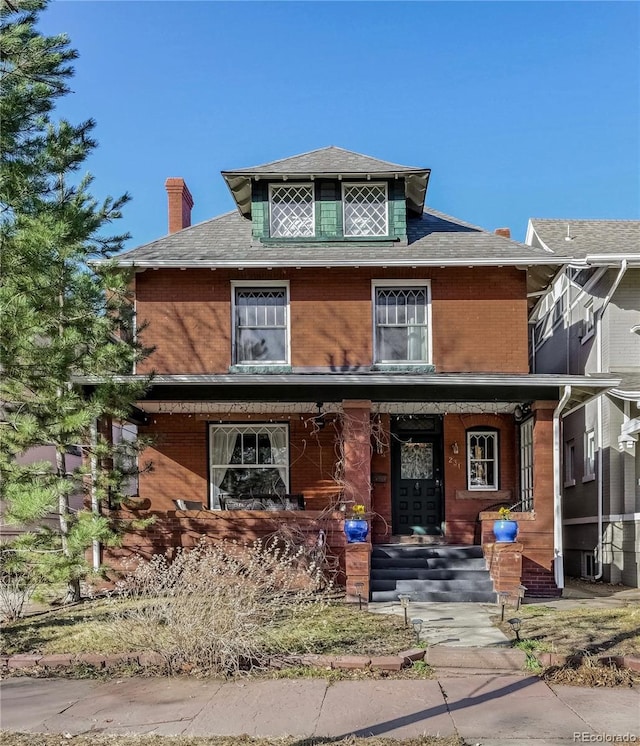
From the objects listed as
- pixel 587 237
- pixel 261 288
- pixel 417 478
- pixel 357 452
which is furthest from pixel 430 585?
pixel 587 237

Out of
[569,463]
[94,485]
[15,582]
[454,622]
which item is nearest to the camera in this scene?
[454,622]

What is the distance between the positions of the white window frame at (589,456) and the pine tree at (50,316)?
32.7ft

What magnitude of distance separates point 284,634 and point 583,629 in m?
3.71

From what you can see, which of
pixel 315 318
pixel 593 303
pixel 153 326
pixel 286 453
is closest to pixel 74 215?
pixel 153 326

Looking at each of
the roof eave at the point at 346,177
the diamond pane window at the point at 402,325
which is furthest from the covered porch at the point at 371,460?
the roof eave at the point at 346,177

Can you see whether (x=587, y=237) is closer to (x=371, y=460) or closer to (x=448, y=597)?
(x=371, y=460)

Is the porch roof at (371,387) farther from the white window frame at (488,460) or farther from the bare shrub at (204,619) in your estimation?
the bare shrub at (204,619)

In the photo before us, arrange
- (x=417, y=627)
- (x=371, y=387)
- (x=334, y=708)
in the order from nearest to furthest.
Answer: (x=334, y=708)
(x=417, y=627)
(x=371, y=387)

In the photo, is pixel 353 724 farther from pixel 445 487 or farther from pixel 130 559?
pixel 445 487

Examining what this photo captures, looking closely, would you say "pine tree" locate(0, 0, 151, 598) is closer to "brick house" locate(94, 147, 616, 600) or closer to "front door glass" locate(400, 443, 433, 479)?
"brick house" locate(94, 147, 616, 600)

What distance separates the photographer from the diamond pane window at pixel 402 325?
15734mm

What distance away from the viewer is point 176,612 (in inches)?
341

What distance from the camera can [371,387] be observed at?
1395 cm

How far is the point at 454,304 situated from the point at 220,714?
10.3 metres
